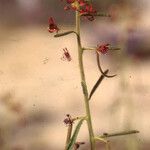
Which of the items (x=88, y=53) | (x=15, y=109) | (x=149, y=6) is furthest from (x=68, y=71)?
(x=149, y=6)

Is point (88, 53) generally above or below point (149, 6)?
below

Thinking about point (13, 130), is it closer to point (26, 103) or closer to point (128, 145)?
point (26, 103)

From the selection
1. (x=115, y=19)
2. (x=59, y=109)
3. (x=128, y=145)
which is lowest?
(x=128, y=145)

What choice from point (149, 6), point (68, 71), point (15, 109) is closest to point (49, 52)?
point (68, 71)
